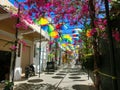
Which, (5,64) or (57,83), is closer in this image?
(57,83)

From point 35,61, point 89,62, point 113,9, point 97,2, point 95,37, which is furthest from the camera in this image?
point 35,61

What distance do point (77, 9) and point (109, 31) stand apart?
178 inches

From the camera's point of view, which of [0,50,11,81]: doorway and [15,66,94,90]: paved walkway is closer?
[15,66,94,90]: paved walkway

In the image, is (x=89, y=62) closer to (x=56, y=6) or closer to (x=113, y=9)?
(x=56, y=6)

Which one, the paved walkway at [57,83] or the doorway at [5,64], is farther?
the doorway at [5,64]

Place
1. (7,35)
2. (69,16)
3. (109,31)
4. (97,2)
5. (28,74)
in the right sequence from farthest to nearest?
1. (28,74)
2. (7,35)
3. (69,16)
4. (97,2)
5. (109,31)

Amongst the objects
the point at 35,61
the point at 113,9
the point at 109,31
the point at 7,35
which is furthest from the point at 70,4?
the point at 35,61

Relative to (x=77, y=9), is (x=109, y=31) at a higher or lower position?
lower

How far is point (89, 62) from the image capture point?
9.54 meters

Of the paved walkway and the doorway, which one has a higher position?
the doorway

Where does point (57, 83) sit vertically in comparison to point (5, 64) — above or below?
below

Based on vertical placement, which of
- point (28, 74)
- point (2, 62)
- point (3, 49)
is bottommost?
point (28, 74)

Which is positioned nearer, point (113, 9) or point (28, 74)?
point (113, 9)

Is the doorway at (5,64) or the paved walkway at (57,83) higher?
the doorway at (5,64)
